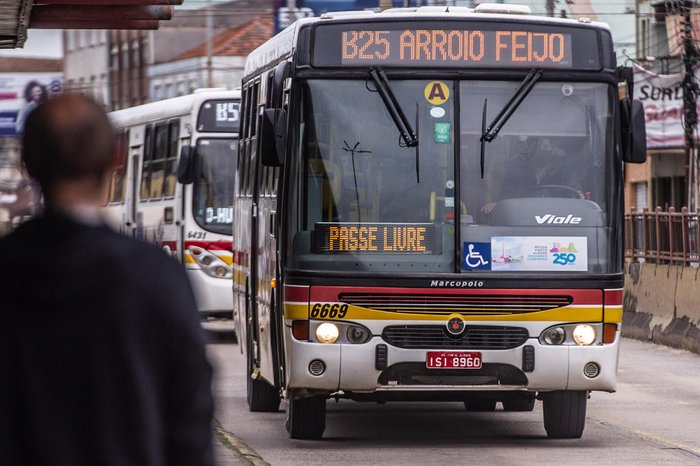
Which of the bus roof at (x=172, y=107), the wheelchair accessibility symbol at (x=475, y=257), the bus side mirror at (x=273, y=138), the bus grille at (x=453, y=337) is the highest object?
the bus roof at (x=172, y=107)

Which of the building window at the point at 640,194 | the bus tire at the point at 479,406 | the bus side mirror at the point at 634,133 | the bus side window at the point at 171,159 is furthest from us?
the building window at the point at 640,194

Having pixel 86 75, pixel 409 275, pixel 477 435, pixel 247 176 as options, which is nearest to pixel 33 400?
pixel 409 275

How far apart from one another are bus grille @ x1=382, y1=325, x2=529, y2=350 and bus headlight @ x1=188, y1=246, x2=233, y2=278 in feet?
41.1

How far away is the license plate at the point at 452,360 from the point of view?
36.8 ft

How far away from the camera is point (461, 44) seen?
11.7 meters

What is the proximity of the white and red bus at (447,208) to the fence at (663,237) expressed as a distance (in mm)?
10652

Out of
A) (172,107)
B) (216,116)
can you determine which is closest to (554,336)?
(216,116)

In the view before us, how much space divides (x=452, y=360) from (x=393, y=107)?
1635mm

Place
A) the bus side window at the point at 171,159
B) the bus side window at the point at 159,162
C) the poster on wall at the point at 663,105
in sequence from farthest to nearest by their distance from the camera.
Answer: the poster on wall at the point at 663,105
the bus side window at the point at 159,162
the bus side window at the point at 171,159

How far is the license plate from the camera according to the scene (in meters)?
11.2

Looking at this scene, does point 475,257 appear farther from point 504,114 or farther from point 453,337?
point 504,114

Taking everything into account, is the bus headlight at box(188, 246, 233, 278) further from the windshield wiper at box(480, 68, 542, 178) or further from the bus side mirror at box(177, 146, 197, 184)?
the windshield wiper at box(480, 68, 542, 178)

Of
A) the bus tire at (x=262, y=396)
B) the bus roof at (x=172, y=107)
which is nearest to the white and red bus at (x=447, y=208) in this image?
the bus tire at (x=262, y=396)

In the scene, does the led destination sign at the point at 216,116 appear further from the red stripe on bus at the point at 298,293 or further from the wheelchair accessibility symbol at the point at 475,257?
the wheelchair accessibility symbol at the point at 475,257
